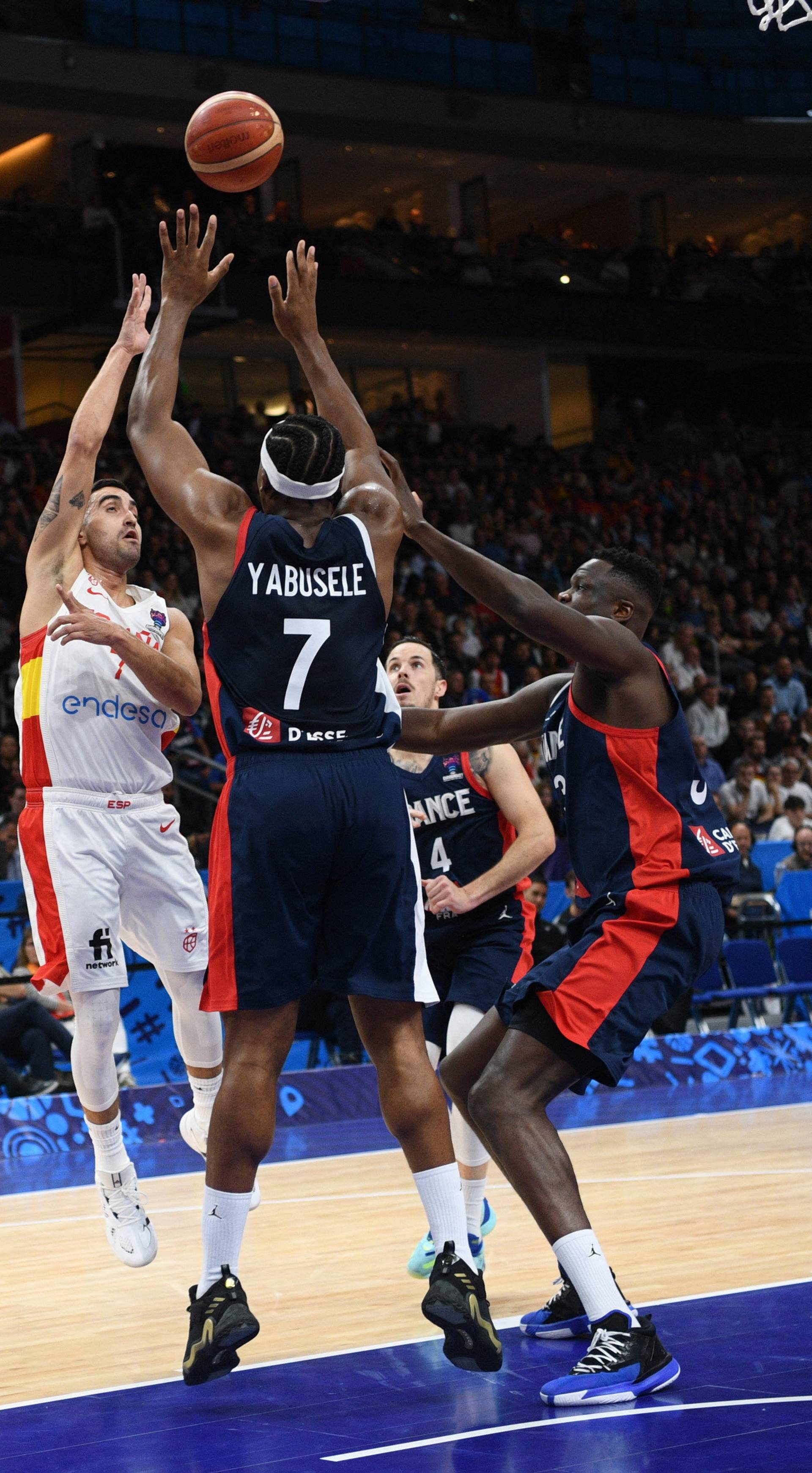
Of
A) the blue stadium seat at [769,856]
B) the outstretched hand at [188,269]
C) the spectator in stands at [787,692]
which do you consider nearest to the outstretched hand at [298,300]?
the outstretched hand at [188,269]

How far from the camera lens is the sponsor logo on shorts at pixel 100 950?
5457 millimetres

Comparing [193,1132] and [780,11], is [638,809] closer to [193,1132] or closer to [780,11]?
[193,1132]

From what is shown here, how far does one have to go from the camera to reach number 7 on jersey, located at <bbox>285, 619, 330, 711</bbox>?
13.6 ft

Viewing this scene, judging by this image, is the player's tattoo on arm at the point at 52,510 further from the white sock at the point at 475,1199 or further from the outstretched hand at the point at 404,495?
the white sock at the point at 475,1199

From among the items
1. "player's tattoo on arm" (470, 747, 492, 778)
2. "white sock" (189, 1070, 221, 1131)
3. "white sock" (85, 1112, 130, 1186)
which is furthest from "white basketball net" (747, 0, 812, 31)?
"white sock" (85, 1112, 130, 1186)

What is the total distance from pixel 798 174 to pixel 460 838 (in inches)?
1030

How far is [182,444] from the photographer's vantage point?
4.29m

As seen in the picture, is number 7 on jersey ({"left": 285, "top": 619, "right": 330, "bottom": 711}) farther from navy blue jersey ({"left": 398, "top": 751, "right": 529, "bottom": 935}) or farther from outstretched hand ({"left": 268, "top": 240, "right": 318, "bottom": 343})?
navy blue jersey ({"left": 398, "top": 751, "right": 529, "bottom": 935})

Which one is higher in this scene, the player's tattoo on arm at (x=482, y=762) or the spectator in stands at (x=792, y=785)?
the player's tattoo on arm at (x=482, y=762)

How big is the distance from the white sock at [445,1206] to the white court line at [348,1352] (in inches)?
19.2

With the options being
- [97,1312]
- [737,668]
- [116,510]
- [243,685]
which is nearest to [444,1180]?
[243,685]

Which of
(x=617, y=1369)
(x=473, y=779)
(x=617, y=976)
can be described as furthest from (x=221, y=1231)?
(x=473, y=779)

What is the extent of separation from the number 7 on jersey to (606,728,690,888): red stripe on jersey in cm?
86

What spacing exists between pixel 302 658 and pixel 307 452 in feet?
1.83
